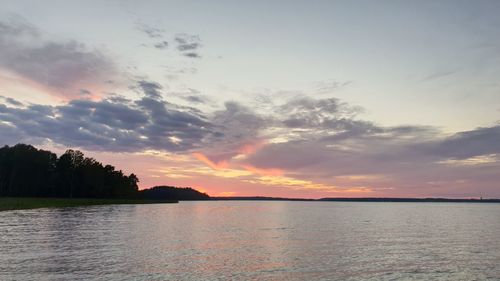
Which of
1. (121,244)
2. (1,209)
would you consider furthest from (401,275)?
(1,209)

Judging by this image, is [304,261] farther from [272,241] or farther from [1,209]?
[1,209]

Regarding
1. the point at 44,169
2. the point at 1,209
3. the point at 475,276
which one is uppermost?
the point at 44,169

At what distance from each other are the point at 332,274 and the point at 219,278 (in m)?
10.2

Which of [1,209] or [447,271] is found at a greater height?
[1,209]

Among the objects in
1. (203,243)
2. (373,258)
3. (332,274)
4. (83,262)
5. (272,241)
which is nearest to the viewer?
(332,274)

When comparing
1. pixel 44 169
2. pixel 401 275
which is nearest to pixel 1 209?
pixel 44 169

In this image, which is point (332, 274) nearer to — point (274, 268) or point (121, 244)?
point (274, 268)

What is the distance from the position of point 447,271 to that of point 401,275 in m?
5.82

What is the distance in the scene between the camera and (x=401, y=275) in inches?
1467

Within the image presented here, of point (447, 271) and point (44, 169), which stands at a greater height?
point (44, 169)

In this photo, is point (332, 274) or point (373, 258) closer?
point (332, 274)

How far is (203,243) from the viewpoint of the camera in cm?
5781

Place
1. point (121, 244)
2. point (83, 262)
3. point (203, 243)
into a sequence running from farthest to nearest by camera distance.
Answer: point (203, 243), point (121, 244), point (83, 262)

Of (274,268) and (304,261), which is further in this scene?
(304,261)
